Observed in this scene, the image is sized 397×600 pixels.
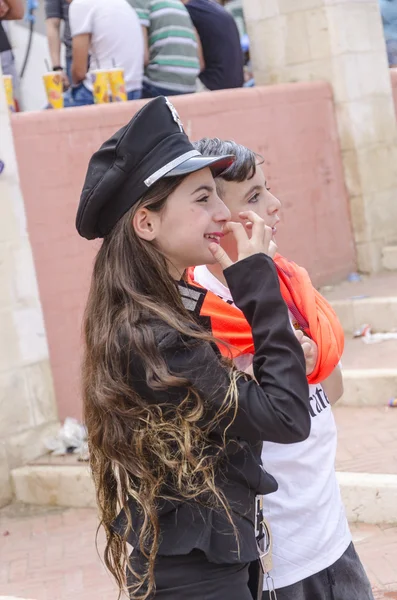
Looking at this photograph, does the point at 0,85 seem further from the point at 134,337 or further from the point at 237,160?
the point at 134,337

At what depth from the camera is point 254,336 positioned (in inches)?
82.7

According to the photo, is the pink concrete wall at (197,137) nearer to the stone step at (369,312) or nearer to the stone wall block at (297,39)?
the stone wall block at (297,39)

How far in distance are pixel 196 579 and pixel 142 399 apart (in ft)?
1.28

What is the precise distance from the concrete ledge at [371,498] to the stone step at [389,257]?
3.65 meters

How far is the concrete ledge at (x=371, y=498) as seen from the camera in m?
4.76

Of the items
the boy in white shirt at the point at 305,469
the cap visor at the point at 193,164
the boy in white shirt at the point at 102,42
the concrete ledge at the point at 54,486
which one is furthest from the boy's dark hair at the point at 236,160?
the boy in white shirt at the point at 102,42

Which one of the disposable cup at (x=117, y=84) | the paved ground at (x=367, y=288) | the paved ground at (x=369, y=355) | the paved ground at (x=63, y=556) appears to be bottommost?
the paved ground at (x=63, y=556)

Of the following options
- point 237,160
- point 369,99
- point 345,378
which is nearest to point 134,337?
point 237,160

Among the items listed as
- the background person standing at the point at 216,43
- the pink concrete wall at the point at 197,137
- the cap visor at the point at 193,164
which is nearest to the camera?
the cap visor at the point at 193,164

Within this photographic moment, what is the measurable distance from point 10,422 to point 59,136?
1.80 meters

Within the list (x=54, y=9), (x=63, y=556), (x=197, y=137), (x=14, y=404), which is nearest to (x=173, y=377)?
(x=63, y=556)

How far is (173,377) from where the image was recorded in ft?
6.68

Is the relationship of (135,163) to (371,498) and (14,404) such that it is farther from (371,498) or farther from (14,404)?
(14,404)

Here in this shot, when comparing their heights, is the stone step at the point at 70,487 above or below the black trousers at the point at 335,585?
below
